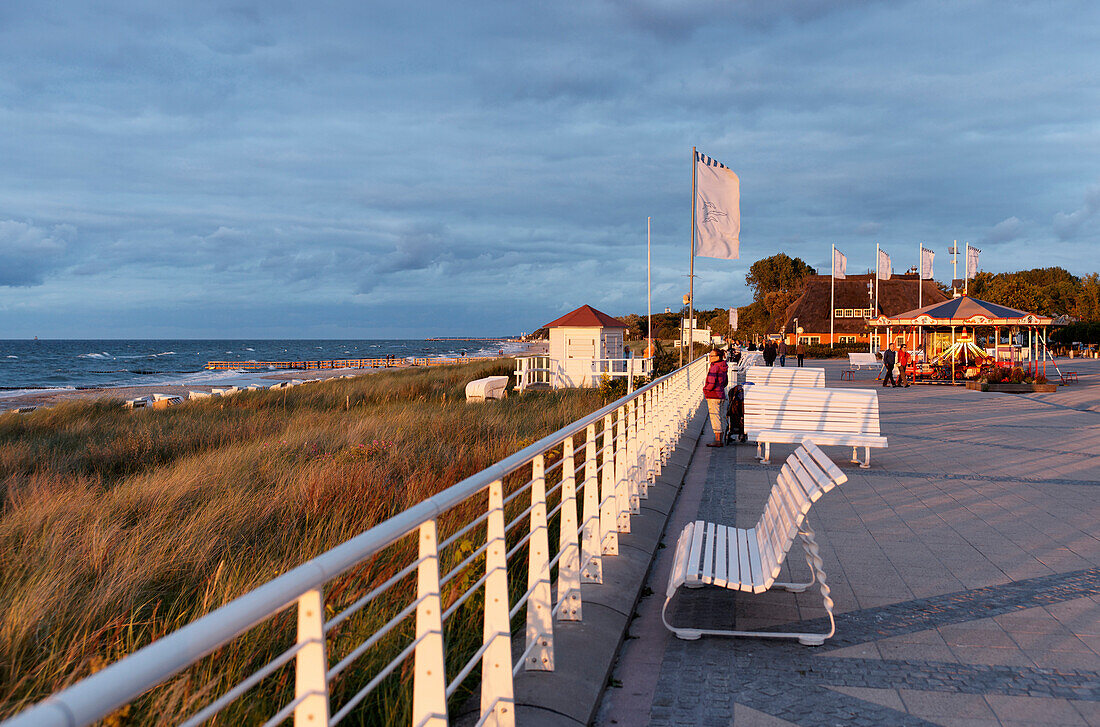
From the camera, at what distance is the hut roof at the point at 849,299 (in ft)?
234

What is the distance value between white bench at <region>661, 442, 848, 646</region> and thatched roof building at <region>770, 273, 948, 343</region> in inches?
2722

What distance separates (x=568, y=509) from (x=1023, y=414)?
14.8 meters

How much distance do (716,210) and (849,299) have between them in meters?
64.5

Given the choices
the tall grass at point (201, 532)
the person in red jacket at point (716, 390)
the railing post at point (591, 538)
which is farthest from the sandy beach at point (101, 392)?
the railing post at point (591, 538)

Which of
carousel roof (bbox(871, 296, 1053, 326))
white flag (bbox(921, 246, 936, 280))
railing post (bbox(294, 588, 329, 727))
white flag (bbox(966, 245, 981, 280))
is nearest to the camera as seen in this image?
railing post (bbox(294, 588, 329, 727))

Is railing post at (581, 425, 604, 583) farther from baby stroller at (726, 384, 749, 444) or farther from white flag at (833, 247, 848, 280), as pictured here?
white flag at (833, 247, 848, 280)

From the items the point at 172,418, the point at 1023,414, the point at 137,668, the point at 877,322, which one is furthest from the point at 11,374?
the point at 137,668

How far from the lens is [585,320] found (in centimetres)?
2467

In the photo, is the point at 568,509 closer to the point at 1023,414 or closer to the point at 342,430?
the point at 342,430

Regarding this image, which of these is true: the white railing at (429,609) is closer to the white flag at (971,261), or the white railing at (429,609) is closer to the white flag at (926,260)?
the white flag at (971,261)

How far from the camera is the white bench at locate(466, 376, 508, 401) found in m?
17.6

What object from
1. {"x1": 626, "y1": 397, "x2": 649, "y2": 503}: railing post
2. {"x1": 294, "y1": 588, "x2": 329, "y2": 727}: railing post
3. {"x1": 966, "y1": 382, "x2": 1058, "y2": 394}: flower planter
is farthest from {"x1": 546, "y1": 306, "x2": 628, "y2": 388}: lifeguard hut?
{"x1": 294, "y1": 588, "x2": 329, "y2": 727}: railing post

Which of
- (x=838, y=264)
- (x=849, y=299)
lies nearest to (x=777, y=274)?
(x=849, y=299)

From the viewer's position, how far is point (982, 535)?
6.08 meters
